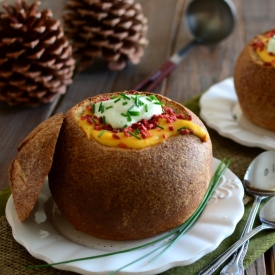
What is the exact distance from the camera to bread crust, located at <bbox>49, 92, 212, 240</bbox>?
1044mm

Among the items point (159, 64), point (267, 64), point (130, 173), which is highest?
point (130, 173)

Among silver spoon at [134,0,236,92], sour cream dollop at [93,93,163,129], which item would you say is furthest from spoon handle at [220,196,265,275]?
silver spoon at [134,0,236,92]

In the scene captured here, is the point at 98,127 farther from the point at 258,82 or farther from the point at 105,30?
the point at 105,30

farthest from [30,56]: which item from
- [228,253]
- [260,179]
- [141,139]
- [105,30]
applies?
[228,253]

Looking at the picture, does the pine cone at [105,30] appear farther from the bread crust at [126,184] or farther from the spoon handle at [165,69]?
the bread crust at [126,184]

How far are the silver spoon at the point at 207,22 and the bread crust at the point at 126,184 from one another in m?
1.15

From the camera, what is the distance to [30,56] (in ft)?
5.79

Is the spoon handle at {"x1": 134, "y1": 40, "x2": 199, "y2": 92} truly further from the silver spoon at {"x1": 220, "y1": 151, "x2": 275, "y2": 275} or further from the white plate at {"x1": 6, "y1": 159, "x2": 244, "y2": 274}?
the white plate at {"x1": 6, "y1": 159, "x2": 244, "y2": 274}

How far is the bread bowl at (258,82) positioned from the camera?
1.57 meters

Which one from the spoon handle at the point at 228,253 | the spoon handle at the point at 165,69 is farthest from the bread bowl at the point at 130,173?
the spoon handle at the point at 165,69

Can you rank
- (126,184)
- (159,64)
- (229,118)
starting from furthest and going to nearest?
(159,64), (229,118), (126,184)

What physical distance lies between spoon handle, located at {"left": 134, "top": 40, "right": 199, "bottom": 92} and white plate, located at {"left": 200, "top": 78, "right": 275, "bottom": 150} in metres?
0.26

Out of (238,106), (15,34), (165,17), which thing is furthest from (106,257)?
(165,17)

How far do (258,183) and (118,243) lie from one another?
50 cm
